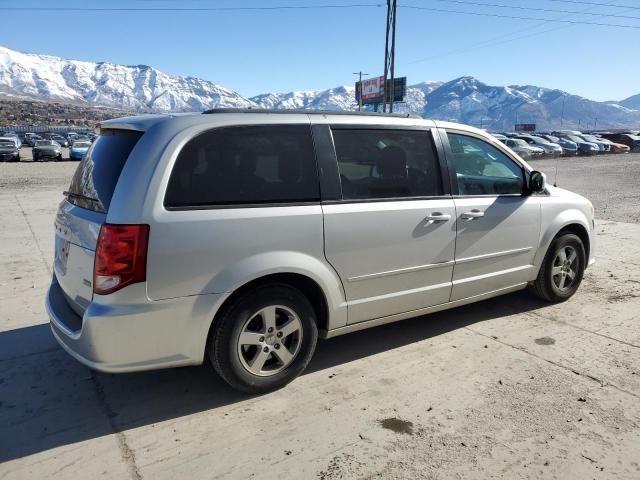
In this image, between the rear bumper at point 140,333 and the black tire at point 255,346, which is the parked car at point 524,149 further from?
the rear bumper at point 140,333

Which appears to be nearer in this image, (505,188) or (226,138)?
(226,138)

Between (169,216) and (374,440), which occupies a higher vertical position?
(169,216)

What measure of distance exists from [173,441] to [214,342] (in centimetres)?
60

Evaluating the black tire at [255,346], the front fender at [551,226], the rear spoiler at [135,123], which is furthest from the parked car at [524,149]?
the rear spoiler at [135,123]

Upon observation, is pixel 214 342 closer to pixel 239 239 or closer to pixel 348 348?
pixel 239 239

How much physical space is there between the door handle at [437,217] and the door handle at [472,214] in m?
0.18

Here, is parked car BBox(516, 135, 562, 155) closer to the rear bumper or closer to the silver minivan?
the silver minivan

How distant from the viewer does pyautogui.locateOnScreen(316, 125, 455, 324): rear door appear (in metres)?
3.49

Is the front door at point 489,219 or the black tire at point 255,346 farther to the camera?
the front door at point 489,219

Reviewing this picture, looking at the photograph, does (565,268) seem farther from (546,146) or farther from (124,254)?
Result: (546,146)

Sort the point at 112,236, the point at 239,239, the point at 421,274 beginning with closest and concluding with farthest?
1. the point at 112,236
2. the point at 239,239
3. the point at 421,274

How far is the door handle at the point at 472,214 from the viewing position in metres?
4.05

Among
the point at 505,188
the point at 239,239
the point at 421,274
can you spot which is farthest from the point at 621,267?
the point at 239,239

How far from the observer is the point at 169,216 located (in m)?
2.85
